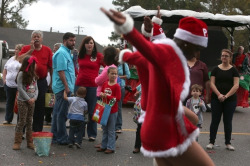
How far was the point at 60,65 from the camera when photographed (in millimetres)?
6836

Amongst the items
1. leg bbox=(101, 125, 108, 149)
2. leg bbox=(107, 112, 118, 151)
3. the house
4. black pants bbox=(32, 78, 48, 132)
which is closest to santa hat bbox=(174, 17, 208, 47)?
leg bbox=(107, 112, 118, 151)

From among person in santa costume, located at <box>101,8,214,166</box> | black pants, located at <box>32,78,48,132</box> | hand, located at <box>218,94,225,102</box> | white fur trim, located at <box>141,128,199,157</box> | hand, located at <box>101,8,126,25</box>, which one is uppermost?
hand, located at <box>101,8,126,25</box>

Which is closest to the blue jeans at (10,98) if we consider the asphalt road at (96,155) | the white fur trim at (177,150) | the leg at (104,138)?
the asphalt road at (96,155)

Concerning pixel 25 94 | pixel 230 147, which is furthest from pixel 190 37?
pixel 230 147

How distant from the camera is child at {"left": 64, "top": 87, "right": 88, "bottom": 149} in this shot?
22.4 feet

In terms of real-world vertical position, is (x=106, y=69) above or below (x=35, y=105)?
above

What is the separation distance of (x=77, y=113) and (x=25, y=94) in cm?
88

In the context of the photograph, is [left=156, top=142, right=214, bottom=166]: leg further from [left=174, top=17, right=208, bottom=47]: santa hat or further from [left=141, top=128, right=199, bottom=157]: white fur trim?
[left=174, top=17, right=208, bottom=47]: santa hat

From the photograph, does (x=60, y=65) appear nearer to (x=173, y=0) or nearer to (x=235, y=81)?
(x=235, y=81)

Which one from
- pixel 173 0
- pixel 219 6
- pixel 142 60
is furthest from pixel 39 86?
pixel 173 0

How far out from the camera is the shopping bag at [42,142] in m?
6.20

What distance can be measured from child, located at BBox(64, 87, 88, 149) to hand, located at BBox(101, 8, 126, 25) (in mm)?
4412

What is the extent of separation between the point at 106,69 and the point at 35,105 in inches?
53.2

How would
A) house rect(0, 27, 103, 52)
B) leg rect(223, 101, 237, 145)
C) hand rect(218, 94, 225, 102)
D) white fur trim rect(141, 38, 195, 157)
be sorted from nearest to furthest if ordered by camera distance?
white fur trim rect(141, 38, 195, 157)
hand rect(218, 94, 225, 102)
leg rect(223, 101, 237, 145)
house rect(0, 27, 103, 52)
